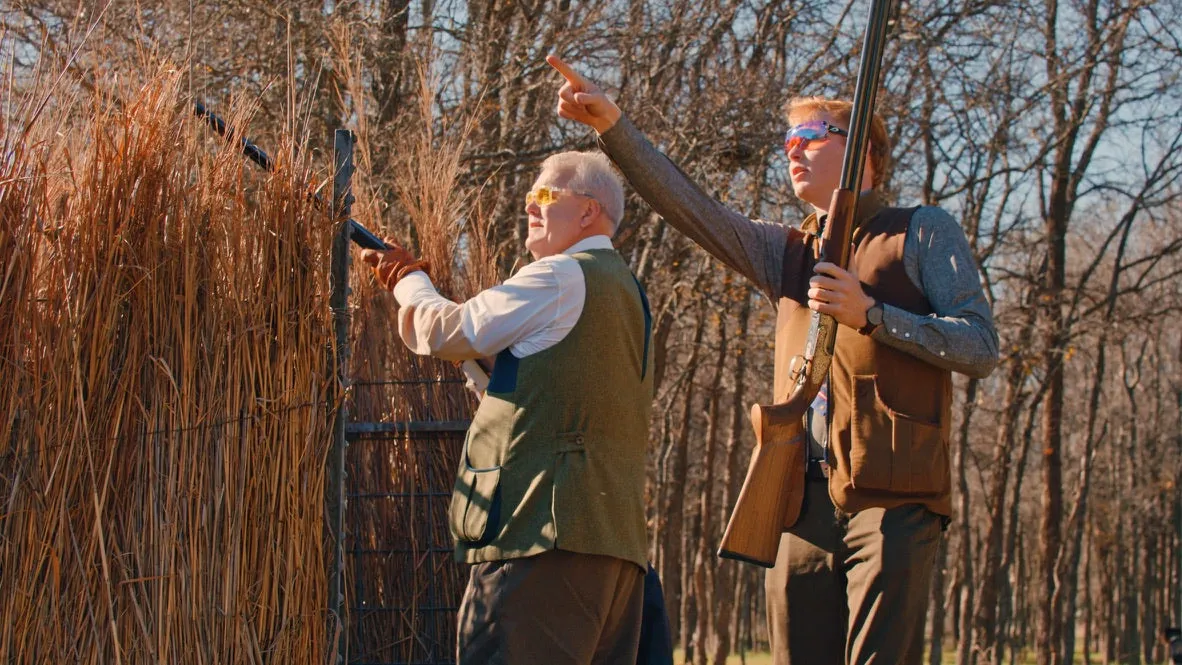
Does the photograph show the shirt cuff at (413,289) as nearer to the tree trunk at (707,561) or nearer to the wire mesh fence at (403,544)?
the wire mesh fence at (403,544)

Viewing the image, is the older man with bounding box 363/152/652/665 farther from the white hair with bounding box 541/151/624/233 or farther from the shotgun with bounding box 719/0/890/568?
the shotgun with bounding box 719/0/890/568

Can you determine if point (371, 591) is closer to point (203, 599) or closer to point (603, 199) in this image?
point (203, 599)

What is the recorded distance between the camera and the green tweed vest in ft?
8.11

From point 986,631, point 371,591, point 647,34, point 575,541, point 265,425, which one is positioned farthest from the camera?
point 986,631

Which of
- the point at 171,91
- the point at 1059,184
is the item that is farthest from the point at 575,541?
the point at 1059,184

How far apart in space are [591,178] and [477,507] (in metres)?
0.79

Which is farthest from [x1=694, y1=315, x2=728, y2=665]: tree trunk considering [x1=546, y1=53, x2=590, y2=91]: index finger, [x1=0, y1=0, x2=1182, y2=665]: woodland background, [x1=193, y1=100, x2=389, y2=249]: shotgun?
[x1=546, y1=53, x2=590, y2=91]: index finger

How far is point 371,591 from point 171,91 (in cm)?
161


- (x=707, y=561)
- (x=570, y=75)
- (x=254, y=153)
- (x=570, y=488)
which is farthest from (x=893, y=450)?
(x=707, y=561)

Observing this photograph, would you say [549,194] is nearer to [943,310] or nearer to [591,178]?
[591,178]

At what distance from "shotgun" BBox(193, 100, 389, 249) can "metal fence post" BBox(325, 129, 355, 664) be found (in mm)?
56

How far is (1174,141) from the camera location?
42.1 ft

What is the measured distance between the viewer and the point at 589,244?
2742 millimetres

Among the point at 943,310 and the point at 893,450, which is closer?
the point at 893,450
